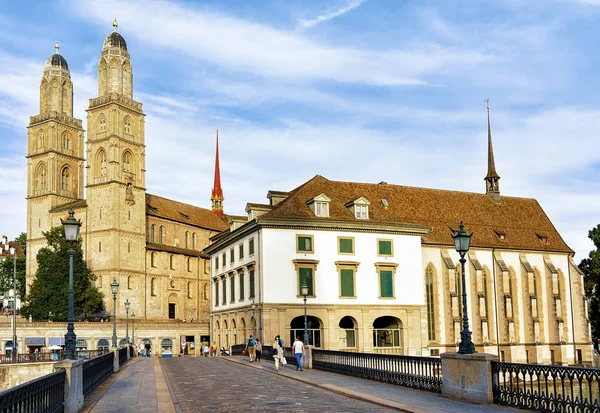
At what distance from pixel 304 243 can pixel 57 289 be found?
4100cm

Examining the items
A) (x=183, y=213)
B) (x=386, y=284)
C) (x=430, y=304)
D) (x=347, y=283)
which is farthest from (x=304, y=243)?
(x=183, y=213)

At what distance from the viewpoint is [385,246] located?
178 feet

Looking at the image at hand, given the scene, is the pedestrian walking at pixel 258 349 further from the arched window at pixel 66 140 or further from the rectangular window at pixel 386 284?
the arched window at pixel 66 140

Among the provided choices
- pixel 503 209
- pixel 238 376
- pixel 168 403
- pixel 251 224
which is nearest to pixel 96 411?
pixel 168 403

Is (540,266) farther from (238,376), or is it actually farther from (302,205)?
(238,376)

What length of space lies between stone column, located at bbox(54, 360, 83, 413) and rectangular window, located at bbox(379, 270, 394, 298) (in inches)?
1500

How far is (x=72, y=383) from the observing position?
16719 mm

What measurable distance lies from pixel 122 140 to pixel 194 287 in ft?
80.1

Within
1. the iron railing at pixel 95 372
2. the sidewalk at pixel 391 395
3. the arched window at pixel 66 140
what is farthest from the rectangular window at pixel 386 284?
the arched window at pixel 66 140

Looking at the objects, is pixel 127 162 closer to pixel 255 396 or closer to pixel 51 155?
pixel 51 155

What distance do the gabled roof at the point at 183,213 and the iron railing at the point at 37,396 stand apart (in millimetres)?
82613

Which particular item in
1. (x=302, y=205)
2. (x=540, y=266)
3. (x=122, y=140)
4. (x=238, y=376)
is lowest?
(x=238, y=376)

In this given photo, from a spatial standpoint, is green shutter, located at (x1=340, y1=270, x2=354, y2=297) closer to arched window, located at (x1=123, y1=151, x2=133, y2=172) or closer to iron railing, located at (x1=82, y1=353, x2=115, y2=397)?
iron railing, located at (x1=82, y1=353, x2=115, y2=397)

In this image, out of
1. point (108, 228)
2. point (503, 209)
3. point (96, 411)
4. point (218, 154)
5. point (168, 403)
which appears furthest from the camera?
point (218, 154)
